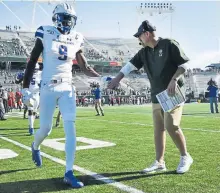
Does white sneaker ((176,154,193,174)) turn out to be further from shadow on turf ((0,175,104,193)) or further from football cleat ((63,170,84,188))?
football cleat ((63,170,84,188))

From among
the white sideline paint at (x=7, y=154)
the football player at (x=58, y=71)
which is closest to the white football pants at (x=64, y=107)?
the football player at (x=58, y=71)

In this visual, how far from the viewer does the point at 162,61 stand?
4.58m

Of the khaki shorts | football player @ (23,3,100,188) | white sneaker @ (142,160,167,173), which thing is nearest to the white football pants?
football player @ (23,3,100,188)

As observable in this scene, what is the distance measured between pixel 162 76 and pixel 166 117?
0.53 meters

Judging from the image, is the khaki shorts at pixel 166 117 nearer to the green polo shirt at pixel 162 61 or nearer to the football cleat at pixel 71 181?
the green polo shirt at pixel 162 61

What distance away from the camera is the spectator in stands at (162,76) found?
4.45m

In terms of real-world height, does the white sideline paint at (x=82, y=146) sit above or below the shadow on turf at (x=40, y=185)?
above

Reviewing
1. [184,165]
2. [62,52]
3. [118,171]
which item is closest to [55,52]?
[62,52]

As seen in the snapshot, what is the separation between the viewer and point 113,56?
71875 mm

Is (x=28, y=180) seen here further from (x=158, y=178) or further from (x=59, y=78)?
(x=158, y=178)

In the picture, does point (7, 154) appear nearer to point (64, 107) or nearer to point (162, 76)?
point (64, 107)

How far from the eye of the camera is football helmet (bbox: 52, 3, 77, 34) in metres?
4.27

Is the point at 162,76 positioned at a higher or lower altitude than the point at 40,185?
higher

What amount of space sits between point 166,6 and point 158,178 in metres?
72.2
